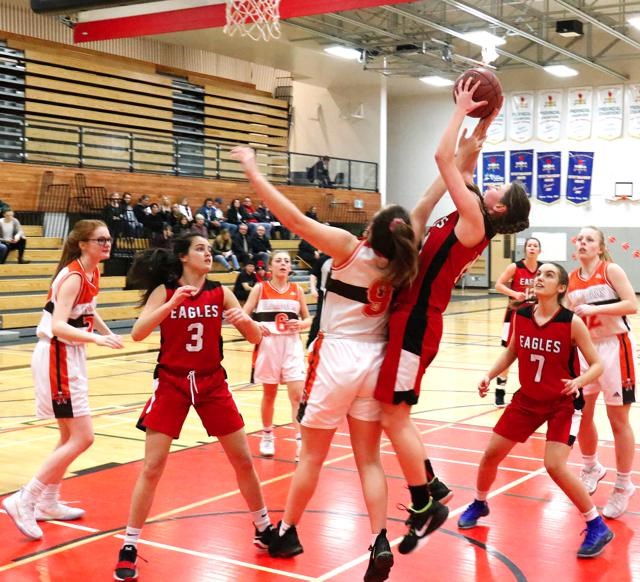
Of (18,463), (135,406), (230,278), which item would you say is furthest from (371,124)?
(18,463)

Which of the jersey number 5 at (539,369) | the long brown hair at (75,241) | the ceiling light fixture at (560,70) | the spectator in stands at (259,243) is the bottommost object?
the jersey number 5 at (539,369)

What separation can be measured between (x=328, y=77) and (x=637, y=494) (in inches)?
843

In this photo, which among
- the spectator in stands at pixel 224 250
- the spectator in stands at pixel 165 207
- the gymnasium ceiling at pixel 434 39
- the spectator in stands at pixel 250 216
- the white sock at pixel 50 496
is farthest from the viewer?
the gymnasium ceiling at pixel 434 39

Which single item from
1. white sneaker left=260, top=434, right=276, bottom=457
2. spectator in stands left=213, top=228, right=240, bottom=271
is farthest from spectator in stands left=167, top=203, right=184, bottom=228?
white sneaker left=260, top=434, right=276, bottom=457

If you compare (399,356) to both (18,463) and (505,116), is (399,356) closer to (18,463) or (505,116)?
(18,463)

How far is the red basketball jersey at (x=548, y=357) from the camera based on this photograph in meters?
4.92

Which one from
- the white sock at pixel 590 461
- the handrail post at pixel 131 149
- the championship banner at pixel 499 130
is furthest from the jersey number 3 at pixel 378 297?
the championship banner at pixel 499 130

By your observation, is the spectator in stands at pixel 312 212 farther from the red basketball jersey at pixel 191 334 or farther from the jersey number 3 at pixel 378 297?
the jersey number 3 at pixel 378 297

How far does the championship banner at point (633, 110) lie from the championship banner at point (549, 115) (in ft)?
6.48

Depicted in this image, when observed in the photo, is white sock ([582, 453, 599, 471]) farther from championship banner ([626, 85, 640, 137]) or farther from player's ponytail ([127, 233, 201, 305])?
championship banner ([626, 85, 640, 137])

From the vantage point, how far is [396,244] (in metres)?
3.83

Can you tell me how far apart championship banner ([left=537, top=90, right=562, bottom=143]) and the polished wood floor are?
19.2m

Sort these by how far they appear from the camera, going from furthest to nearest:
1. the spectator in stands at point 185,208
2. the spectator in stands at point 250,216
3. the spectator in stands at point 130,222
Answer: the spectator in stands at point 250,216, the spectator in stands at point 185,208, the spectator in stands at point 130,222

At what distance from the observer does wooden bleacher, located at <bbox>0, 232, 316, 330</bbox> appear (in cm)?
1482
